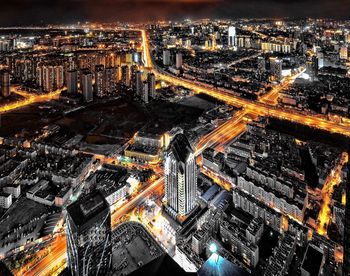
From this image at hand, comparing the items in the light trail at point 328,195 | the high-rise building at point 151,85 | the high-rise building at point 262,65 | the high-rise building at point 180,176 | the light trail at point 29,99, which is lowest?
the light trail at point 328,195

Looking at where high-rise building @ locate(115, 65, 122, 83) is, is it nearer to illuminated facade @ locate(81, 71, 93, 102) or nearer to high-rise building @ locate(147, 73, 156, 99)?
illuminated facade @ locate(81, 71, 93, 102)

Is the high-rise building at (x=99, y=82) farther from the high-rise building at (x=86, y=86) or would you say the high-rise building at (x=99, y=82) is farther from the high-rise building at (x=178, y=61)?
the high-rise building at (x=178, y=61)

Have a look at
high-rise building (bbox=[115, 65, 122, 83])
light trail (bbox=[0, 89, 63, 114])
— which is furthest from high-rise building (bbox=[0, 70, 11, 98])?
high-rise building (bbox=[115, 65, 122, 83])

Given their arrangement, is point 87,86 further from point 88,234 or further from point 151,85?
point 88,234

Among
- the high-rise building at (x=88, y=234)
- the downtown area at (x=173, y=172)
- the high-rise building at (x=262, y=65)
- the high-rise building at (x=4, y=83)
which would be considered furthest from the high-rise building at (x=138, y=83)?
the high-rise building at (x=88, y=234)

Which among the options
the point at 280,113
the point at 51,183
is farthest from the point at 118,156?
the point at 280,113

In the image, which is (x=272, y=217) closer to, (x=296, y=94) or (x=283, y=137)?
(x=283, y=137)

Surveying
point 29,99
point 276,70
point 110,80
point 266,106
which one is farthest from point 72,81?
point 276,70
